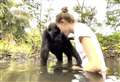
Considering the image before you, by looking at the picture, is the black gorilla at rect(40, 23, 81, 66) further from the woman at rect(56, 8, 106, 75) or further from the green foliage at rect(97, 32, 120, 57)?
the green foliage at rect(97, 32, 120, 57)

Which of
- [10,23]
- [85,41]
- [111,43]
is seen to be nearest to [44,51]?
[85,41]

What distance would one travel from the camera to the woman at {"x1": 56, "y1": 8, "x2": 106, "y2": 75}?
3281 millimetres

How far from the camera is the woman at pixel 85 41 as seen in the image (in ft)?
10.8

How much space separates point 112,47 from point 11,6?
444 centimetres

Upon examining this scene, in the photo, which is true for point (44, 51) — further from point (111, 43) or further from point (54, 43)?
point (111, 43)

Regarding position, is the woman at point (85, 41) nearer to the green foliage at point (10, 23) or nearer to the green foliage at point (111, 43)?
the green foliage at point (10, 23)

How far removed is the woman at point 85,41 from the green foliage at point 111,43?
11.1 metres

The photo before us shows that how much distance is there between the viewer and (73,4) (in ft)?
54.5

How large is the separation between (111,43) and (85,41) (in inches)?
483

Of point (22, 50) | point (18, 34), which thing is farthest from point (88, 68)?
point (18, 34)

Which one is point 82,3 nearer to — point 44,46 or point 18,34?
point 18,34

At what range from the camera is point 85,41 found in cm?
327

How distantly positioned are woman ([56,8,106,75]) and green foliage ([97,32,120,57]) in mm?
11058

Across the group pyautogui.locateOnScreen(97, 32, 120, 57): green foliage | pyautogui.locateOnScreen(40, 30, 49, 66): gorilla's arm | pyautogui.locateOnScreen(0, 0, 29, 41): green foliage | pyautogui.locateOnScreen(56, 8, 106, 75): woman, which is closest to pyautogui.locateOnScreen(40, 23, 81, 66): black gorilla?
pyautogui.locateOnScreen(40, 30, 49, 66): gorilla's arm
